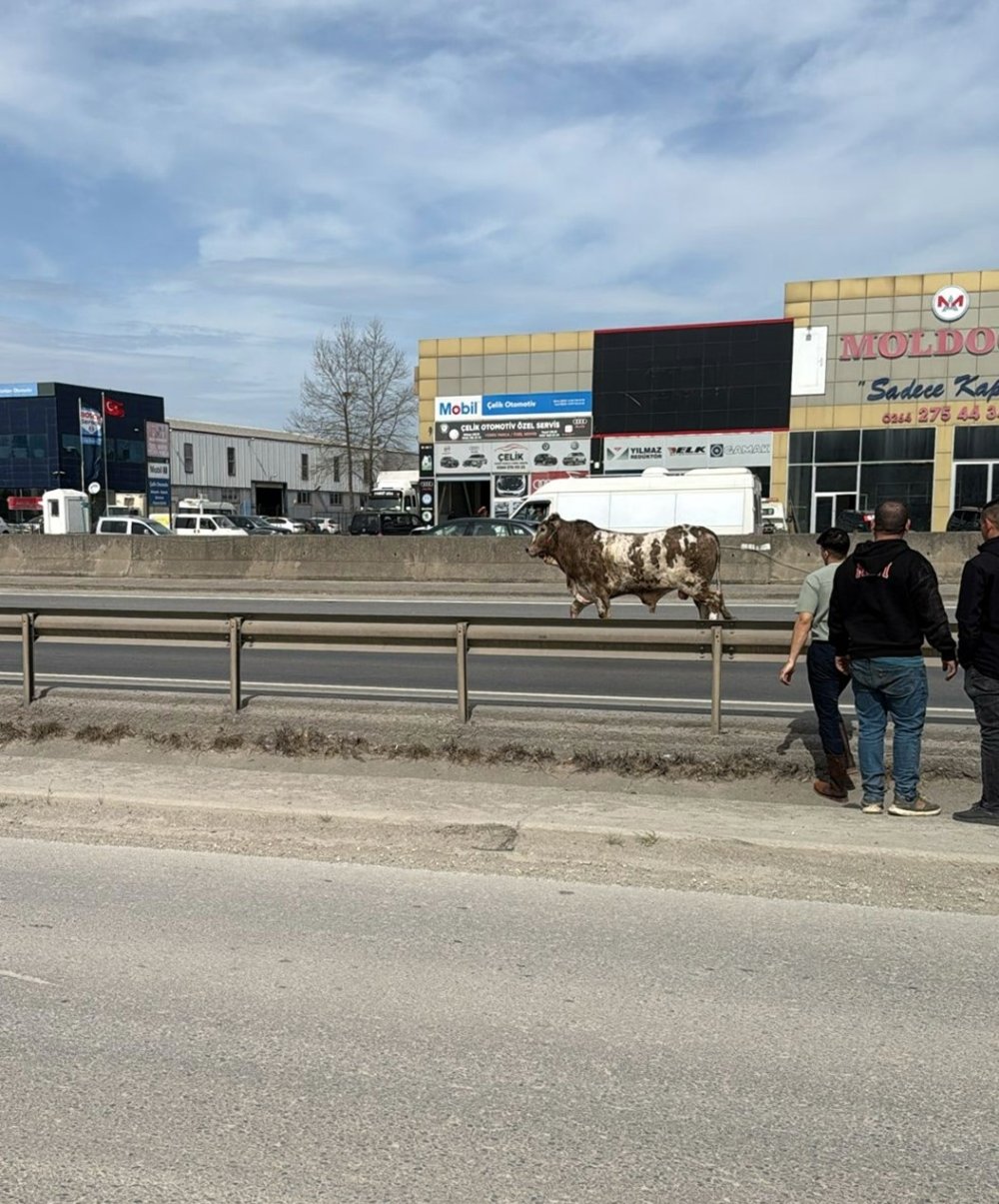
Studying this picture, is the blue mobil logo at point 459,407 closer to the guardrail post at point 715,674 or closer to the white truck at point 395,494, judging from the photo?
the white truck at point 395,494

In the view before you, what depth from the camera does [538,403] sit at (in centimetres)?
4991

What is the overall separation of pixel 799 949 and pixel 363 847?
263cm

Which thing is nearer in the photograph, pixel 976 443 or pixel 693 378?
pixel 976 443

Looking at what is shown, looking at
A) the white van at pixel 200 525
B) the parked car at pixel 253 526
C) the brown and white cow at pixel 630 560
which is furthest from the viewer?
the parked car at pixel 253 526

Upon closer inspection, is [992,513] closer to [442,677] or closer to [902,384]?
[442,677]

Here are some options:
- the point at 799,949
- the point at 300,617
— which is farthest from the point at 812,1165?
the point at 300,617

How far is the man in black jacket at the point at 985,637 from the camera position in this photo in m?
5.87

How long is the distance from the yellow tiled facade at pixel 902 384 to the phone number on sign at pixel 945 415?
4 centimetres

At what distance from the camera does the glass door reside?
4550cm

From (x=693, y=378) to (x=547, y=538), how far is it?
1381 inches

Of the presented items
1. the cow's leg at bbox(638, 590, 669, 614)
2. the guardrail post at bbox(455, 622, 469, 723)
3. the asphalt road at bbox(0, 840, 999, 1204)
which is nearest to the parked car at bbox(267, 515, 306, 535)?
the cow's leg at bbox(638, 590, 669, 614)

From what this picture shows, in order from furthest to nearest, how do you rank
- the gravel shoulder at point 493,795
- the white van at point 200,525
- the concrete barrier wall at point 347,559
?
the white van at point 200,525
the concrete barrier wall at point 347,559
the gravel shoulder at point 493,795

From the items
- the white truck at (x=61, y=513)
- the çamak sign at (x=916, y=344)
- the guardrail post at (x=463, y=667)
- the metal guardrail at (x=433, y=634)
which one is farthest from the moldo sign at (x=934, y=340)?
the guardrail post at (x=463, y=667)

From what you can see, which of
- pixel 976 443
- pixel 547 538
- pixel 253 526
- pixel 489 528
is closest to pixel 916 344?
pixel 976 443
